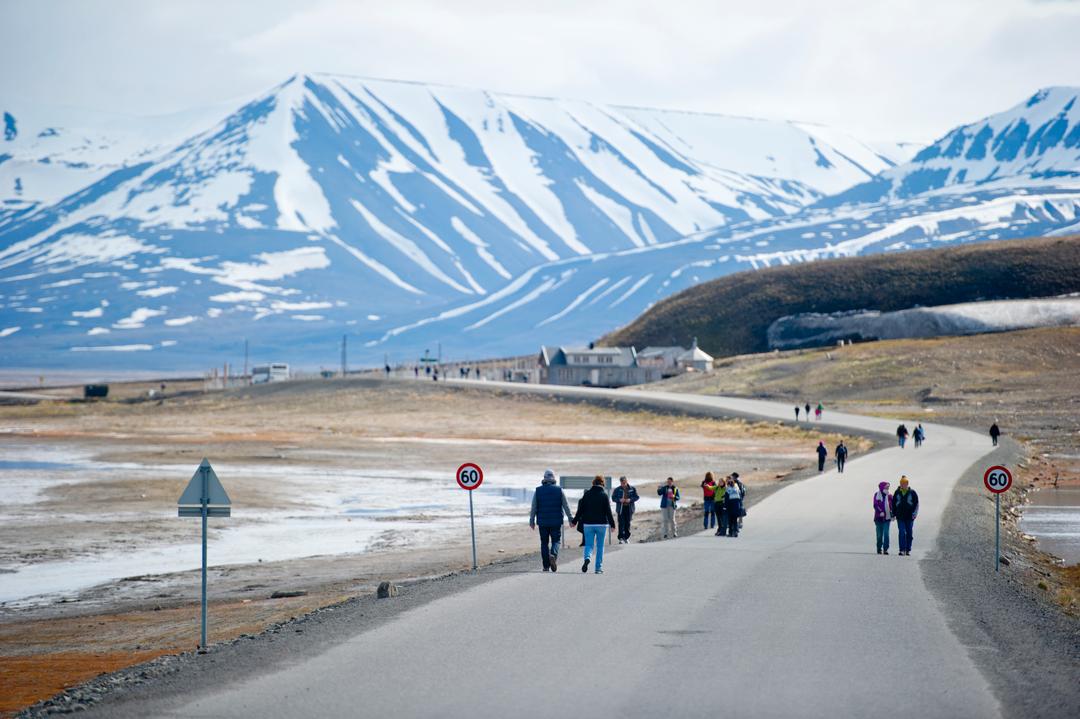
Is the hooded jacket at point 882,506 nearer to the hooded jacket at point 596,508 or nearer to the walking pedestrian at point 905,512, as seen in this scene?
the walking pedestrian at point 905,512

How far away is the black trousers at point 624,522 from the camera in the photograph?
2995cm

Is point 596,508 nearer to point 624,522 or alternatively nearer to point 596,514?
point 596,514

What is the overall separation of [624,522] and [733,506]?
279cm

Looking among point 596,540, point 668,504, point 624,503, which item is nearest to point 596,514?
point 596,540

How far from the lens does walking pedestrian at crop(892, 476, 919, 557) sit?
2800 centimetres

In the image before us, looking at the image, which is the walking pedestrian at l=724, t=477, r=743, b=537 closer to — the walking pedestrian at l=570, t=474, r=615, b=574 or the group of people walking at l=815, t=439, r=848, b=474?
the walking pedestrian at l=570, t=474, r=615, b=574

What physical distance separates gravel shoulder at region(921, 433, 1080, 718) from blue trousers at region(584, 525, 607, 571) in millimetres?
5146

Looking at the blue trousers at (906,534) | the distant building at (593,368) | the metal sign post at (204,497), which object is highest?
the distant building at (593,368)

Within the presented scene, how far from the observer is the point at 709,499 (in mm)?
33406

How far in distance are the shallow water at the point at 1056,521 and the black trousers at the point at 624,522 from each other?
31.4 feet

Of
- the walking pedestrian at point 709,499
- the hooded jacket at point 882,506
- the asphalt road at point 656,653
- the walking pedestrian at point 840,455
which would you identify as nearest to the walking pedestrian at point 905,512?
the hooded jacket at point 882,506

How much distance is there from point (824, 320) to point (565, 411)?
9101 centimetres

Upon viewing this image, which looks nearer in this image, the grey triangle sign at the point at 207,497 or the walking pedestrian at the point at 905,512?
the grey triangle sign at the point at 207,497

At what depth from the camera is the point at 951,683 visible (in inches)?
575
